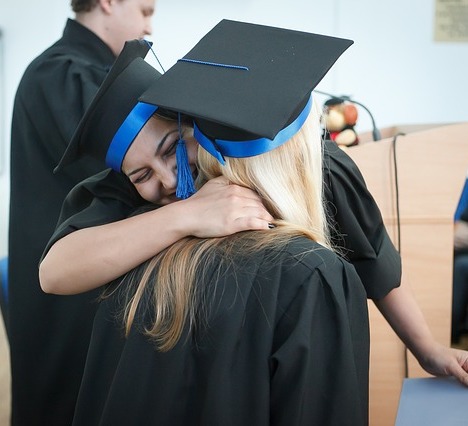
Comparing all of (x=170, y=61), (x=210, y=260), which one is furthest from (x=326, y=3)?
(x=210, y=260)

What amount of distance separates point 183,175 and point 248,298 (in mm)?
264

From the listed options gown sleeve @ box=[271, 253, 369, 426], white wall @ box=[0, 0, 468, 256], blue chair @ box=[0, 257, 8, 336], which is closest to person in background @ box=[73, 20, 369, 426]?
gown sleeve @ box=[271, 253, 369, 426]

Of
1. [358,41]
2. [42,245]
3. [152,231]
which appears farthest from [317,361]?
[358,41]

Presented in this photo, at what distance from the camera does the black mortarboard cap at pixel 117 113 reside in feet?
3.52

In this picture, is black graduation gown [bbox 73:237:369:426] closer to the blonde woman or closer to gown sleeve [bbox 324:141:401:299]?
the blonde woman

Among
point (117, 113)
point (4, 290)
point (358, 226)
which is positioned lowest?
point (4, 290)

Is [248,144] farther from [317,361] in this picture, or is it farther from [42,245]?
[42,245]

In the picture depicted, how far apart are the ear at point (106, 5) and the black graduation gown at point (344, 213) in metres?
0.78

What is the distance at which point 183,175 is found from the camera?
105 cm

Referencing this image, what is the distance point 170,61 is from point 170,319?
11.0 ft

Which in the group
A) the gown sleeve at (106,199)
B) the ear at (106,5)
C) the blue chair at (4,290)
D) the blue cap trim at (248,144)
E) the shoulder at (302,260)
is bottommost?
the blue chair at (4,290)

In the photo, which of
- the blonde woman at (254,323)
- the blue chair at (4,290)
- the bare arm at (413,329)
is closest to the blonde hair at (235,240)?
the blonde woman at (254,323)

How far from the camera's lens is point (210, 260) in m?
0.94

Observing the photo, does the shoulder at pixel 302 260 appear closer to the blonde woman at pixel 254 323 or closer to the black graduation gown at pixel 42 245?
the blonde woman at pixel 254 323
